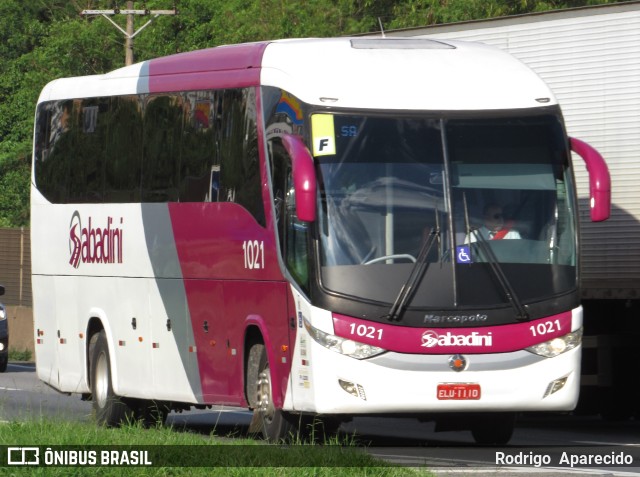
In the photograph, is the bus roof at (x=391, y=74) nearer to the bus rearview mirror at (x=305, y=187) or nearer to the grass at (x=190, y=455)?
the bus rearview mirror at (x=305, y=187)

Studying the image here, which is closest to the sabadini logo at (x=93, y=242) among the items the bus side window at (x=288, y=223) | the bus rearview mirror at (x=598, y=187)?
the bus side window at (x=288, y=223)

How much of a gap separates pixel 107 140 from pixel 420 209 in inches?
231

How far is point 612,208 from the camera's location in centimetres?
1809

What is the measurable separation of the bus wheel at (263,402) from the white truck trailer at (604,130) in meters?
4.18

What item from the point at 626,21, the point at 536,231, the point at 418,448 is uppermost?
the point at 626,21

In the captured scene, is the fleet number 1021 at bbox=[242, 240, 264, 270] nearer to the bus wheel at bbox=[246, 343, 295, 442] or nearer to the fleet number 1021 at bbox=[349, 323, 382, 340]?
the bus wheel at bbox=[246, 343, 295, 442]

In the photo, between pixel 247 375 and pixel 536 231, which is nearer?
pixel 536 231

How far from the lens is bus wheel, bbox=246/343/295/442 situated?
15.2 meters

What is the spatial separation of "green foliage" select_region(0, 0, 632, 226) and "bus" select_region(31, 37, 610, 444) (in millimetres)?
24246

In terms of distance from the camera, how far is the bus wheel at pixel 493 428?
16031mm

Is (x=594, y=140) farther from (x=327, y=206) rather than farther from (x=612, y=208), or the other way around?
(x=327, y=206)

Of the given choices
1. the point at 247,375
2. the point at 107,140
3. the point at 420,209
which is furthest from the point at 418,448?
the point at 107,140

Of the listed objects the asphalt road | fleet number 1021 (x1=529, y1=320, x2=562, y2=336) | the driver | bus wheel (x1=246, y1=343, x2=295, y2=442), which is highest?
the driver

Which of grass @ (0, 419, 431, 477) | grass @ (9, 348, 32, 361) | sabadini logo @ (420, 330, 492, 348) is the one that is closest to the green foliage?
grass @ (9, 348, 32, 361)
